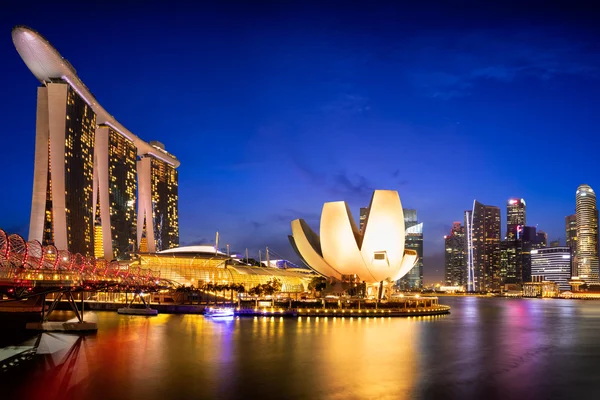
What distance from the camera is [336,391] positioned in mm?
19172

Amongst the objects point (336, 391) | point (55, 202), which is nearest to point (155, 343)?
point (336, 391)

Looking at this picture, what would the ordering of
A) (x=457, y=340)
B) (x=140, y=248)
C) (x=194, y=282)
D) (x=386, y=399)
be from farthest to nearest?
(x=140, y=248), (x=194, y=282), (x=457, y=340), (x=386, y=399)

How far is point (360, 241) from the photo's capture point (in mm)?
56750

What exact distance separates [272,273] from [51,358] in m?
55.8

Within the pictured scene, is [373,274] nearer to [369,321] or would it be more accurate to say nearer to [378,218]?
[378,218]

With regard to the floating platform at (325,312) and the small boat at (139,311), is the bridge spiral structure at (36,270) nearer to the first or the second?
the small boat at (139,311)

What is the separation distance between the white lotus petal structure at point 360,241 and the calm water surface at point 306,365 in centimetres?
1635

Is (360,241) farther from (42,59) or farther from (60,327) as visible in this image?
(42,59)

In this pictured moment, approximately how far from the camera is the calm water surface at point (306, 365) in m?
19.4

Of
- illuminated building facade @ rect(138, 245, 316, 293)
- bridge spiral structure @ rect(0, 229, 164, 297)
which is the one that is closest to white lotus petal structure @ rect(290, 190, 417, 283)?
illuminated building facade @ rect(138, 245, 316, 293)

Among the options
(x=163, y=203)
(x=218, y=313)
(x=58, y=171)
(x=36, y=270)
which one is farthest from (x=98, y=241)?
(x=36, y=270)

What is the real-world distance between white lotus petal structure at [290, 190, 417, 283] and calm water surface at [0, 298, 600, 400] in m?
16.3

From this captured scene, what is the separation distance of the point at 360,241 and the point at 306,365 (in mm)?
33035

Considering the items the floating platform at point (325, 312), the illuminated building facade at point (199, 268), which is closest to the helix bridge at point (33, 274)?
the floating platform at point (325, 312)
